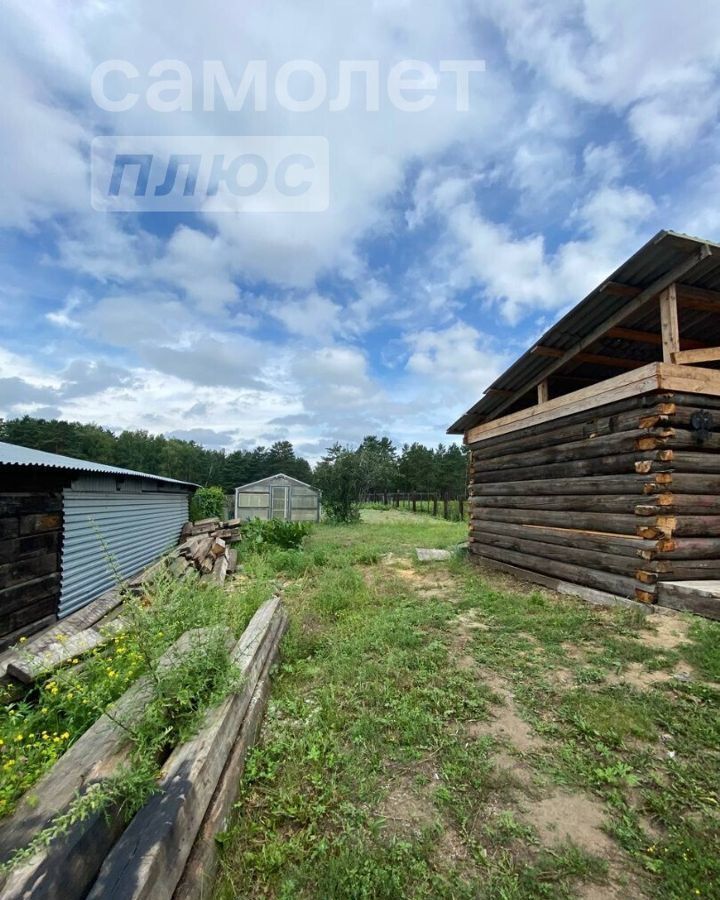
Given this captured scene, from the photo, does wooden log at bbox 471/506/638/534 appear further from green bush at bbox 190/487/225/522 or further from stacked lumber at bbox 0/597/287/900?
green bush at bbox 190/487/225/522

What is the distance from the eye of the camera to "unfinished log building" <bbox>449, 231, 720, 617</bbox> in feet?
17.5

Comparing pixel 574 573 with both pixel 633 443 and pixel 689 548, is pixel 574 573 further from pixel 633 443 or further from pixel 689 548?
pixel 633 443

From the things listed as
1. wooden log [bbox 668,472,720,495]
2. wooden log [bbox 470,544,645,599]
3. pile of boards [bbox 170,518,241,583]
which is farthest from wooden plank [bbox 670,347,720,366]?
pile of boards [bbox 170,518,241,583]

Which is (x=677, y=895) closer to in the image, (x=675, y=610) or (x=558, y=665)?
(x=558, y=665)

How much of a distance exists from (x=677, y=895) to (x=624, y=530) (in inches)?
187

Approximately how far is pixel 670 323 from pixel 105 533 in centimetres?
1004

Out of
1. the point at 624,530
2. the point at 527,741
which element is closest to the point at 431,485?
the point at 624,530

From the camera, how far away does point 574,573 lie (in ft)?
21.7

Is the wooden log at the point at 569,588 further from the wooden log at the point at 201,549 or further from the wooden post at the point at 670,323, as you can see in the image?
the wooden log at the point at 201,549

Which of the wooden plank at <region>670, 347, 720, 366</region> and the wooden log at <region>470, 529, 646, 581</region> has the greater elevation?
the wooden plank at <region>670, 347, 720, 366</region>

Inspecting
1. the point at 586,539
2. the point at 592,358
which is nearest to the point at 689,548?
the point at 586,539

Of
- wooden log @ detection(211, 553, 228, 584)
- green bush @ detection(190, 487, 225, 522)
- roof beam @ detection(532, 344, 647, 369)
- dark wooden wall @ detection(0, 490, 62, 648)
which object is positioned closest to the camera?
dark wooden wall @ detection(0, 490, 62, 648)

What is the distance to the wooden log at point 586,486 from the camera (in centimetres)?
542

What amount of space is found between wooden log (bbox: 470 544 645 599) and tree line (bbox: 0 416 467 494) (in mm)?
29809
